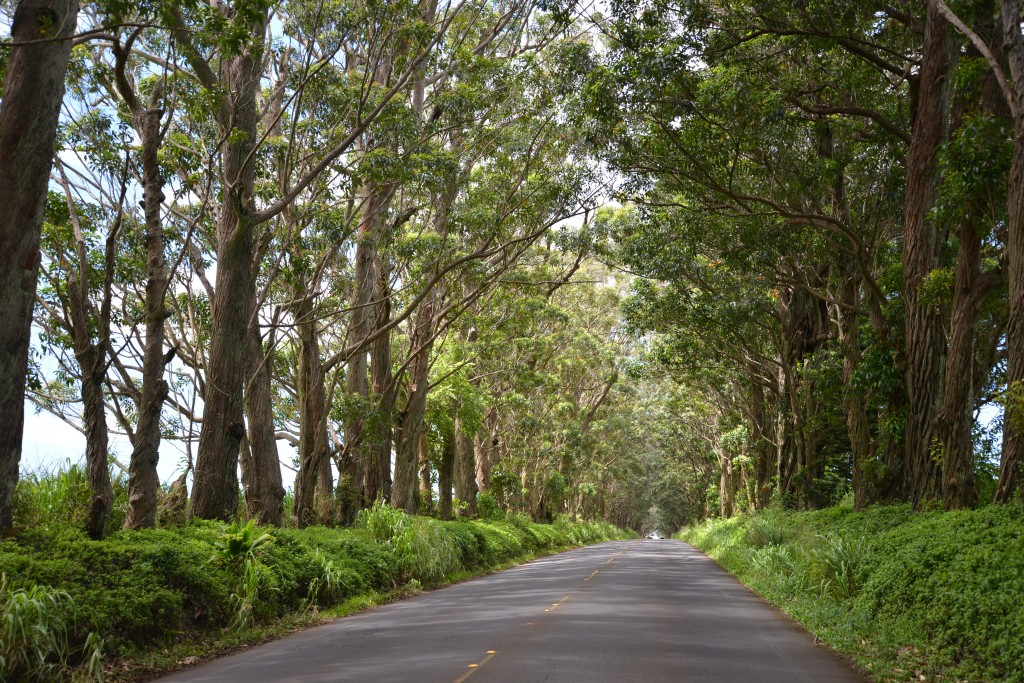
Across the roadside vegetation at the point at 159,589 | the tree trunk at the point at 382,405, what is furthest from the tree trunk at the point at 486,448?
the roadside vegetation at the point at 159,589

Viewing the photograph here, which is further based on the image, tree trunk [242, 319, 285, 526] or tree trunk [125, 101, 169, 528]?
tree trunk [242, 319, 285, 526]

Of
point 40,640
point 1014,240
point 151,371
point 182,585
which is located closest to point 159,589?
point 182,585

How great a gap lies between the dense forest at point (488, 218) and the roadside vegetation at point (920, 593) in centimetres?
129

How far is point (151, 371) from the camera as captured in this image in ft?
40.4

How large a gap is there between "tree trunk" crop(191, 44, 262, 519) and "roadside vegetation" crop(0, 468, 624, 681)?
997 mm

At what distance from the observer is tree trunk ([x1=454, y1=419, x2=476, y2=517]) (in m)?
31.5

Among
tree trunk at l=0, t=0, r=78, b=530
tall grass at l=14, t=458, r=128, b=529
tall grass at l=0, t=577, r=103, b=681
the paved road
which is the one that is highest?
tree trunk at l=0, t=0, r=78, b=530

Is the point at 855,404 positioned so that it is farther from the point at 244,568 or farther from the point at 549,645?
the point at 244,568

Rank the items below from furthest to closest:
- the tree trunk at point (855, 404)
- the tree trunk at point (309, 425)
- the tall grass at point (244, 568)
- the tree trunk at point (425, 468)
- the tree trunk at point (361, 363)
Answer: the tree trunk at point (425, 468)
the tree trunk at point (361, 363)
the tree trunk at point (309, 425)
the tree trunk at point (855, 404)
the tall grass at point (244, 568)

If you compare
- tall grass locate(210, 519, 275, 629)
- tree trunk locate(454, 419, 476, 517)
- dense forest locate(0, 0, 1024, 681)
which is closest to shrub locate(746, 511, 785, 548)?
dense forest locate(0, 0, 1024, 681)

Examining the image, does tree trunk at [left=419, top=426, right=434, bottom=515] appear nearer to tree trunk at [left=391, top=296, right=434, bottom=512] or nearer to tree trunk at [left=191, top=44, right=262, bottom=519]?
tree trunk at [left=391, top=296, right=434, bottom=512]

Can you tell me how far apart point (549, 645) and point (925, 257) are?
974 cm

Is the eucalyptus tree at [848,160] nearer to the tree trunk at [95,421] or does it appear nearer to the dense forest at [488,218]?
the dense forest at [488,218]

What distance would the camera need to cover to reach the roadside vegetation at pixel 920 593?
7.78 metres
